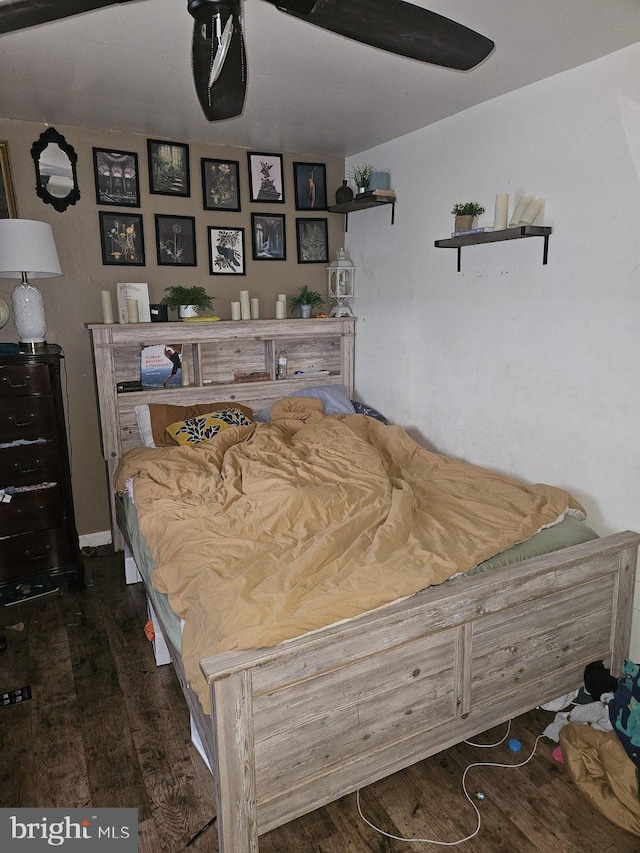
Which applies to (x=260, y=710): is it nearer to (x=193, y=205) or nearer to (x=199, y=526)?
(x=199, y=526)

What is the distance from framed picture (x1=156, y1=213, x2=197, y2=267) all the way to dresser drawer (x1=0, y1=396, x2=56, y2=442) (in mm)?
1176

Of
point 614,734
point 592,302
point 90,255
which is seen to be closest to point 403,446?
point 592,302

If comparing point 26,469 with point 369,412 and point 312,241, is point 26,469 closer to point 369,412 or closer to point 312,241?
point 369,412

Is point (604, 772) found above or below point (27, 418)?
below

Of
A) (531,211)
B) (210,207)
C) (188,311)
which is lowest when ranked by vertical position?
(188,311)

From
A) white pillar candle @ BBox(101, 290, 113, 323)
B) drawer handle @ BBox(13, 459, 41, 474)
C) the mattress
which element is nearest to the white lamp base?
white pillar candle @ BBox(101, 290, 113, 323)

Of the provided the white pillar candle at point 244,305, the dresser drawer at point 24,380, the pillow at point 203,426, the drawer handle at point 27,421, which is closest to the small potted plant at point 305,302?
the white pillar candle at point 244,305

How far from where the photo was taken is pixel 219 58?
56.8 inches

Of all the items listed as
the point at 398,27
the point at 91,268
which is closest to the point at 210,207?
the point at 91,268

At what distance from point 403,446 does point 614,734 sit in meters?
1.60

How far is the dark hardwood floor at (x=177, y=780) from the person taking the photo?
5.54ft

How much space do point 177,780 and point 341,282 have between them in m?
3.00

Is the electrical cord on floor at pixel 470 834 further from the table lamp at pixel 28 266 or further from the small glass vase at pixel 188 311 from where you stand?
the small glass vase at pixel 188 311

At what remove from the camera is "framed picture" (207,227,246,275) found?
12.0 ft
